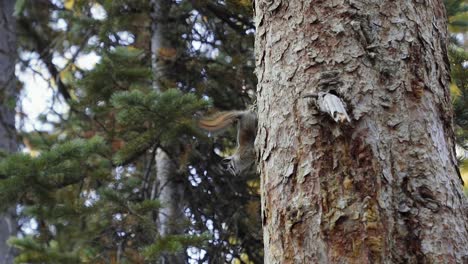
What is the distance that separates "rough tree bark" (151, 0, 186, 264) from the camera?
4.44 m

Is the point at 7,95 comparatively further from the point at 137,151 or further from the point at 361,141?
the point at 361,141

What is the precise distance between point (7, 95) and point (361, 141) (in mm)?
5353

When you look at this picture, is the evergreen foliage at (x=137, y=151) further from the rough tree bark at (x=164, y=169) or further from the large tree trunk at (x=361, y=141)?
the large tree trunk at (x=361, y=141)

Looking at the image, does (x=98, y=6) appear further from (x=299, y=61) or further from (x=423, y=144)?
(x=423, y=144)

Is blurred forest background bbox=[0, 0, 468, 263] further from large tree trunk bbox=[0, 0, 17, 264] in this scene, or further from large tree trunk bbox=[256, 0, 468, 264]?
large tree trunk bbox=[256, 0, 468, 264]

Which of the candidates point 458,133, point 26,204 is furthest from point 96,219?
point 458,133

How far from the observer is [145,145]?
4.48 meters

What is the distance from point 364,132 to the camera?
82.0 inches

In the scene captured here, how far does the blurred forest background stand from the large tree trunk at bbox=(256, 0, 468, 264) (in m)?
1.68

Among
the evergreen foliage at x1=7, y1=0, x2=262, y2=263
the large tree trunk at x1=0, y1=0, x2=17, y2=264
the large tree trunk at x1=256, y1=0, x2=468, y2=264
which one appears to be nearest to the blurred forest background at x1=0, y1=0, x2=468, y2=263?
the evergreen foliage at x1=7, y1=0, x2=262, y2=263

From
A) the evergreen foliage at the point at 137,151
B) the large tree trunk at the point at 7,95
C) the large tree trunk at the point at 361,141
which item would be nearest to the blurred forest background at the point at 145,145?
the evergreen foliage at the point at 137,151

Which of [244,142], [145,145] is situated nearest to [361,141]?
[244,142]

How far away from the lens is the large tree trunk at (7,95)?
21.2 ft

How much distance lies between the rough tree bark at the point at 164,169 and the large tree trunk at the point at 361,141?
2.17 meters
